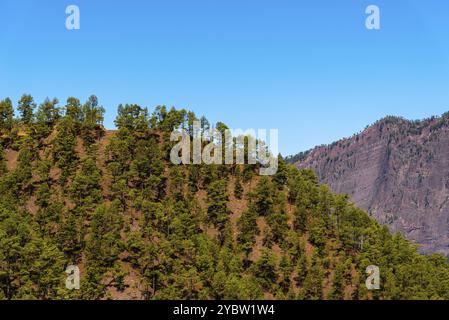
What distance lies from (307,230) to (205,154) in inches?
1524

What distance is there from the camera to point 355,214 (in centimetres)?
11831

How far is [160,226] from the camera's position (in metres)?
108

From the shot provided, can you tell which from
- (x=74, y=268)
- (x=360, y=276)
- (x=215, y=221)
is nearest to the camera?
(x=74, y=268)

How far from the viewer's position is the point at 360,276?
101 m

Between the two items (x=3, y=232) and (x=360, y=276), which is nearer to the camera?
(x=3, y=232)

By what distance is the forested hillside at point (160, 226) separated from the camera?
299 ft

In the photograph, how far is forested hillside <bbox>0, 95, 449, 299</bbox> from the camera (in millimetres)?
91062

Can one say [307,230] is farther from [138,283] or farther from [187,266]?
[138,283]

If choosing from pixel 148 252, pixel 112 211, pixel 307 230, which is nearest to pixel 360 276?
pixel 307 230

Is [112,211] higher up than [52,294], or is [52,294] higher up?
[112,211]

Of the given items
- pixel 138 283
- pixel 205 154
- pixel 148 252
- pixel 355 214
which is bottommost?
pixel 138 283

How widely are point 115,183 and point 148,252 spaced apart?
27841 millimetres
